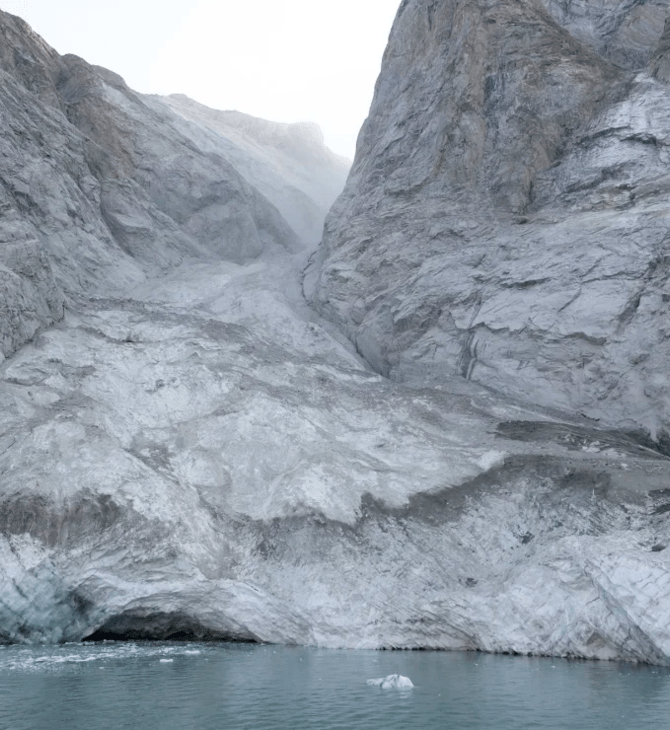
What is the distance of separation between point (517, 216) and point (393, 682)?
857 inches

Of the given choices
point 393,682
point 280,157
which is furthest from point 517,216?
point 280,157

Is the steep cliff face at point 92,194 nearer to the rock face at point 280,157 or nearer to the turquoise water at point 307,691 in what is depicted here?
the rock face at point 280,157

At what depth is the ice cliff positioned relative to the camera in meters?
19.8

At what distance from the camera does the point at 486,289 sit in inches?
1169

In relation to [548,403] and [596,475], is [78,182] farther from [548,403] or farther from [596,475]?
[596,475]

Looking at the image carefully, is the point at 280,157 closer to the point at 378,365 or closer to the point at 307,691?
the point at 378,365

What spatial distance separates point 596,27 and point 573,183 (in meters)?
13.7

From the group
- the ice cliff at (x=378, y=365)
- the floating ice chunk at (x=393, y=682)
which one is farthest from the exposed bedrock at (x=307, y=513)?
the floating ice chunk at (x=393, y=682)

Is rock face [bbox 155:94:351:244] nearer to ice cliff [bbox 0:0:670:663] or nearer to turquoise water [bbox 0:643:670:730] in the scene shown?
ice cliff [bbox 0:0:670:663]

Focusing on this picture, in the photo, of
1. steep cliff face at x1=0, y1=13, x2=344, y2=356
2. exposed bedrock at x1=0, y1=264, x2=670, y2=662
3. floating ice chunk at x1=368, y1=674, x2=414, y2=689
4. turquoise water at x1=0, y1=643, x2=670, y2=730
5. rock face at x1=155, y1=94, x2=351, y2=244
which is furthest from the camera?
rock face at x1=155, y1=94, x2=351, y2=244

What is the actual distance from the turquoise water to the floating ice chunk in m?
0.19

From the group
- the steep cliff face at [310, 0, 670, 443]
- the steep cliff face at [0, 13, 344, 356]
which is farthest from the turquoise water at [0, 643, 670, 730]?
the steep cliff face at [0, 13, 344, 356]

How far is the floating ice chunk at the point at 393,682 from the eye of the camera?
555 inches

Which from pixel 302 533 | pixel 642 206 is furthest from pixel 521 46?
pixel 302 533
